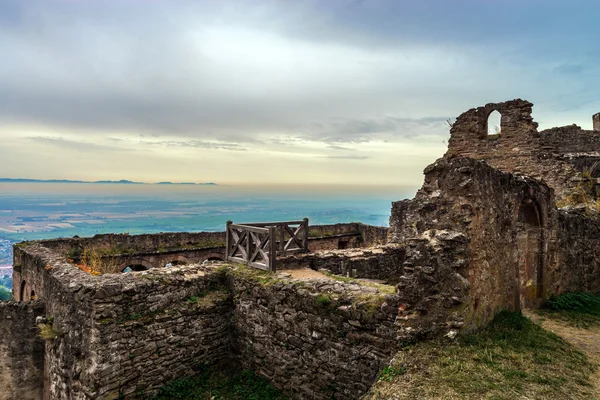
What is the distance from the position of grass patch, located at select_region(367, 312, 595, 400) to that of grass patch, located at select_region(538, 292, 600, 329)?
8.08 ft

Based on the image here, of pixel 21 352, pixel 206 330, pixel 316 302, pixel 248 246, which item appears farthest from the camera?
pixel 21 352

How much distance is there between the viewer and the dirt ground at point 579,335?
19.5 feet

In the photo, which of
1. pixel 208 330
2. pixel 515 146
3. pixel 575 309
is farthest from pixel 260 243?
pixel 515 146

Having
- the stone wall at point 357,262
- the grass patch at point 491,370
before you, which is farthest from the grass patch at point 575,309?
the stone wall at point 357,262

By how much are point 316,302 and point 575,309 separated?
21.3 feet

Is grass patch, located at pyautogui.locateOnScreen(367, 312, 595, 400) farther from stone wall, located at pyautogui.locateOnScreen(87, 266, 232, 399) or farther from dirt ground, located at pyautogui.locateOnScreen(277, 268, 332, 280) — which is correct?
stone wall, located at pyautogui.locateOnScreen(87, 266, 232, 399)

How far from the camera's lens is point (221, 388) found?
27.0ft

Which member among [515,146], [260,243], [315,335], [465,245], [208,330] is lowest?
[208,330]

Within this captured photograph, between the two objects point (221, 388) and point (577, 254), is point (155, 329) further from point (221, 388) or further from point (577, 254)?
point (577, 254)

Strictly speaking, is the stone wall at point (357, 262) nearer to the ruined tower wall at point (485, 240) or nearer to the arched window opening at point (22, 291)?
the ruined tower wall at point (485, 240)

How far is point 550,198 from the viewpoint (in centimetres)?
943

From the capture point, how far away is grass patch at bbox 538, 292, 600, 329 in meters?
7.98

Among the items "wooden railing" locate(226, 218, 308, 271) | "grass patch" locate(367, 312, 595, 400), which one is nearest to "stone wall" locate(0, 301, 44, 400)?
"wooden railing" locate(226, 218, 308, 271)

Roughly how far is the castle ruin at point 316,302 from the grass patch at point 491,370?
32cm
